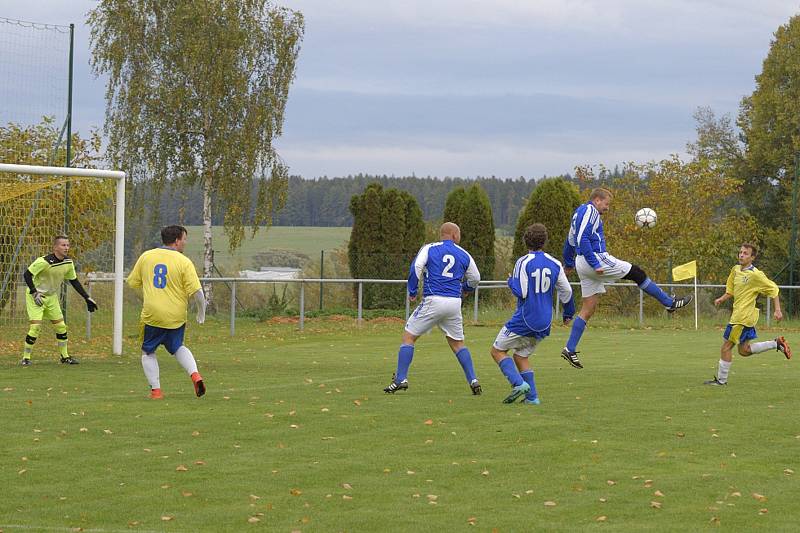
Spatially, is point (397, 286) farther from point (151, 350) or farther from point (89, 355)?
point (151, 350)

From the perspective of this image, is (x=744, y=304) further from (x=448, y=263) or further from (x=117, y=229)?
(x=117, y=229)

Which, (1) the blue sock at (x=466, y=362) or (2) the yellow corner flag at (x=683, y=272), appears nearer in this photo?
(1) the blue sock at (x=466, y=362)

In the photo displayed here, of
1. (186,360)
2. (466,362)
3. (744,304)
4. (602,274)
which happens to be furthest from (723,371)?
(186,360)

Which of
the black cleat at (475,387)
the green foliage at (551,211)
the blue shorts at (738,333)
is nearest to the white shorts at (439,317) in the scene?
the black cleat at (475,387)

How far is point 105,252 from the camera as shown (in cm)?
2112

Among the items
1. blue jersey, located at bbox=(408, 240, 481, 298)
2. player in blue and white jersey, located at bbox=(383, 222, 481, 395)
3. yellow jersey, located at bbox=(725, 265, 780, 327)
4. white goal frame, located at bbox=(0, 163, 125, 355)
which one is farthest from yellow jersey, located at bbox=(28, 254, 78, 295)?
yellow jersey, located at bbox=(725, 265, 780, 327)

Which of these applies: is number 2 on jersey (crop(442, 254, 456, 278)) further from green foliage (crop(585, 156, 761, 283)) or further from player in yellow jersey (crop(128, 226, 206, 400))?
green foliage (crop(585, 156, 761, 283))

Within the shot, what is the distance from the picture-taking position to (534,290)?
12109 mm

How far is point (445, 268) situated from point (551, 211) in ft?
77.7

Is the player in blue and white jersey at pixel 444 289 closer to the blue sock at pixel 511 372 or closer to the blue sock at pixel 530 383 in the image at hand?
the blue sock at pixel 511 372

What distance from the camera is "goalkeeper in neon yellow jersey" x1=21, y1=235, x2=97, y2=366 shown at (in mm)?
16852

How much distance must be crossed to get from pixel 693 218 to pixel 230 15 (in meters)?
19.2

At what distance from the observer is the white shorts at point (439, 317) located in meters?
13.0

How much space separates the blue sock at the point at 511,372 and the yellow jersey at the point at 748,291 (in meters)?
3.29
